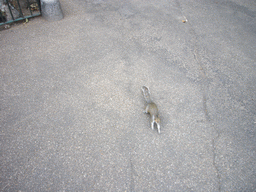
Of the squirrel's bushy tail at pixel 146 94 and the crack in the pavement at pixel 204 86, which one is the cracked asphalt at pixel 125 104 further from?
the squirrel's bushy tail at pixel 146 94

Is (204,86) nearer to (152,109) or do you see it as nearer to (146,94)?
(146,94)

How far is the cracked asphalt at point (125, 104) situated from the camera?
279 cm

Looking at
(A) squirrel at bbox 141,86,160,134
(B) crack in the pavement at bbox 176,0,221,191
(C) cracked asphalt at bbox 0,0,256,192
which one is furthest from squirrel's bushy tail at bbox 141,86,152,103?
(B) crack in the pavement at bbox 176,0,221,191

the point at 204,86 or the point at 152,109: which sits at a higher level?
the point at 152,109

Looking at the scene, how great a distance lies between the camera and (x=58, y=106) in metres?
3.58

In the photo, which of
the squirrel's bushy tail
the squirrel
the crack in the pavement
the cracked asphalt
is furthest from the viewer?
the squirrel's bushy tail

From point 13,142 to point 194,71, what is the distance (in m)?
4.13

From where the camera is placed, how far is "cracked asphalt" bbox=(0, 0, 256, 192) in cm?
279

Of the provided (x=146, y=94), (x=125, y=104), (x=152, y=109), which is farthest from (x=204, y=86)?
(x=125, y=104)

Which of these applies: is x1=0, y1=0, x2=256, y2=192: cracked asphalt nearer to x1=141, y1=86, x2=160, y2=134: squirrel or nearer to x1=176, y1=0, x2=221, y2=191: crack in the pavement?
x1=176, y1=0, x2=221, y2=191: crack in the pavement

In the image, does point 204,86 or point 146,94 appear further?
point 204,86

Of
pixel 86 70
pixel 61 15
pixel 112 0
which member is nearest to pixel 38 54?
pixel 86 70

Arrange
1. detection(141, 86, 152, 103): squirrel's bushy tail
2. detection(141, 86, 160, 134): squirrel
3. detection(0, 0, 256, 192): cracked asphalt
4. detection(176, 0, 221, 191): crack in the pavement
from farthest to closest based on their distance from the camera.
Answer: detection(141, 86, 152, 103): squirrel's bushy tail, detection(141, 86, 160, 134): squirrel, detection(176, 0, 221, 191): crack in the pavement, detection(0, 0, 256, 192): cracked asphalt

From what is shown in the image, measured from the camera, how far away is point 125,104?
3.66 metres
